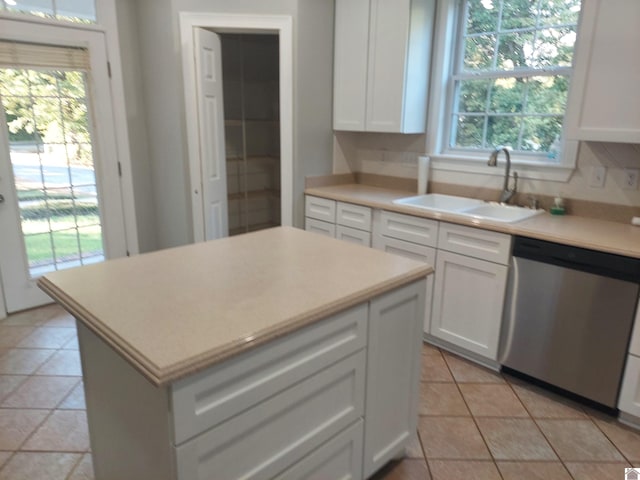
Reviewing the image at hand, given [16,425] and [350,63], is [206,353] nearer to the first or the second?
[16,425]

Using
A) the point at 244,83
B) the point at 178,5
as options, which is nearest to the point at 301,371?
the point at 178,5

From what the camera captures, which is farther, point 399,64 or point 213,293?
point 399,64

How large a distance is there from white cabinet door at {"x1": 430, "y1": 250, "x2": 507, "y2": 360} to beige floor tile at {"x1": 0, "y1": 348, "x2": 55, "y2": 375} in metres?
2.45

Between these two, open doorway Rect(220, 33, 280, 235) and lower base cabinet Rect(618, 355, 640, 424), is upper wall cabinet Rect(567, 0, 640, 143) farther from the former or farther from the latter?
open doorway Rect(220, 33, 280, 235)

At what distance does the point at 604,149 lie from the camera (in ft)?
8.15

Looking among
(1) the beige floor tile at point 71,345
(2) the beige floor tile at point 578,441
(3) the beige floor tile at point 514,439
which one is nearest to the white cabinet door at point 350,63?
(3) the beige floor tile at point 514,439

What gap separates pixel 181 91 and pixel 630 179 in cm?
295

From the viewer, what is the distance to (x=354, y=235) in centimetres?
318

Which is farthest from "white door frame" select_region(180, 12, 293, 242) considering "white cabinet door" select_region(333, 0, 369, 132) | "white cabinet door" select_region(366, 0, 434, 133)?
"white cabinet door" select_region(366, 0, 434, 133)

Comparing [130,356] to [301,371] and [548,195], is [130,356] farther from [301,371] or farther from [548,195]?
[548,195]

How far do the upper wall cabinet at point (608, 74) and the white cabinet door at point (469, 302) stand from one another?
2.78ft

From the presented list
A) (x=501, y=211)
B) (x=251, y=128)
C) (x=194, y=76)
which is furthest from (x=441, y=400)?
(x=251, y=128)

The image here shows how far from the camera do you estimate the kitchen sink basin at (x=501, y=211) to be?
2703 mm

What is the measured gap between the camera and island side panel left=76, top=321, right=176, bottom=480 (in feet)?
3.54
